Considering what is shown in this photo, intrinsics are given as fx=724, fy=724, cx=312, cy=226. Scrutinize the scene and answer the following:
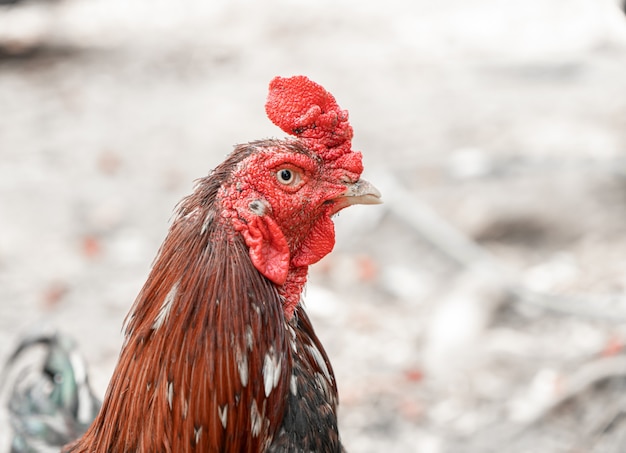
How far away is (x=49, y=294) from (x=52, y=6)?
662 cm

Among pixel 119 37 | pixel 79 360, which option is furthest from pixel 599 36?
pixel 79 360

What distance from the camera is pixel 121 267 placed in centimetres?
582

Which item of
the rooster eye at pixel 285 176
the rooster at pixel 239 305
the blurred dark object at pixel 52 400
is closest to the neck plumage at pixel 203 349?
the rooster at pixel 239 305

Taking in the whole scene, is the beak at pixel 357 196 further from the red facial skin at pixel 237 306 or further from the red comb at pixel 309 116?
the red comb at pixel 309 116

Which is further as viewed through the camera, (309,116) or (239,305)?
(309,116)

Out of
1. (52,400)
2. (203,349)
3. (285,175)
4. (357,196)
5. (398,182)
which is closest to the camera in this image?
(203,349)

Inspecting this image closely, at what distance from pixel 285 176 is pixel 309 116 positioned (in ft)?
0.73

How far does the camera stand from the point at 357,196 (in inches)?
91.7

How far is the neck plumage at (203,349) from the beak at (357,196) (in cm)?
37

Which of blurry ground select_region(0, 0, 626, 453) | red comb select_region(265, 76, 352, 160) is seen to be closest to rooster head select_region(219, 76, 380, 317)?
red comb select_region(265, 76, 352, 160)

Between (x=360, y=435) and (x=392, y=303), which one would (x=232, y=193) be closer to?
(x=360, y=435)

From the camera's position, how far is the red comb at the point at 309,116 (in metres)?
2.30

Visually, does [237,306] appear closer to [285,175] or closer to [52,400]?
[285,175]

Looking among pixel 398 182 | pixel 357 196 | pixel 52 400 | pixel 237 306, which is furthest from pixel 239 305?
pixel 398 182
